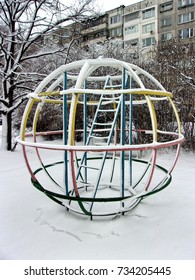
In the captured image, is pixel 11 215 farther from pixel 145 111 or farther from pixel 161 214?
pixel 145 111

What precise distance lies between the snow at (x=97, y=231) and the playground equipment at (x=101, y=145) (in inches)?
7.9

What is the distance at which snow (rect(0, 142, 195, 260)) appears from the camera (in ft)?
7.79

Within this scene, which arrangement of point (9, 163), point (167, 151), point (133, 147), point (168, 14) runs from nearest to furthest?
point (133, 147)
point (9, 163)
point (167, 151)
point (168, 14)

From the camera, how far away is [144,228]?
2.81 meters

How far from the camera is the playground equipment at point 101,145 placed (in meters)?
2.58

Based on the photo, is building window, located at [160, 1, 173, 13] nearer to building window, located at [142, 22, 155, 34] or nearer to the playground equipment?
building window, located at [142, 22, 155, 34]

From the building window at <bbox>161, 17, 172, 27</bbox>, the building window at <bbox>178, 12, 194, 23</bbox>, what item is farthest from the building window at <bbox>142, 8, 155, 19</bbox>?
the building window at <bbox>178, 12, 194, 23</bbox>

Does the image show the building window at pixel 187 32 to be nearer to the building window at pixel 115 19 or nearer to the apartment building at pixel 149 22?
the apartment building at pixel 149 22

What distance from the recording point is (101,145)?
513 centimetres

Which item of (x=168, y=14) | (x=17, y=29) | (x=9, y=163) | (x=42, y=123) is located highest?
(x=168, y=14)

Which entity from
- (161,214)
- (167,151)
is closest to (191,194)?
(161,214)
